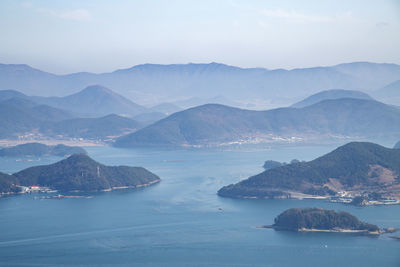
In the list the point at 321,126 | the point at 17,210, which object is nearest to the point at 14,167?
the point at 17,210

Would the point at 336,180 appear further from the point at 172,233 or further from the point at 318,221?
the point at 172,233

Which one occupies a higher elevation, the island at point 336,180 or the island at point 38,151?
the island at point 38,151

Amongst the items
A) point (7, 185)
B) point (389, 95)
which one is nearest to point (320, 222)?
point (7, 185)

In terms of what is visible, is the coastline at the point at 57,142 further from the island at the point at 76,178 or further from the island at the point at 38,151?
the island at the point at 76,178

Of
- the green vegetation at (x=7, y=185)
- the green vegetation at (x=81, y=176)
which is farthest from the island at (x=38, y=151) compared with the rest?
the green vegetation at (x=7, y=185)

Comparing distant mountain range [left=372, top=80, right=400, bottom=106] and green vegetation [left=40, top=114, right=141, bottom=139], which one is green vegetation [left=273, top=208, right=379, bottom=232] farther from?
distant mountain range [left=372, top=80, right=400, bottom=106]

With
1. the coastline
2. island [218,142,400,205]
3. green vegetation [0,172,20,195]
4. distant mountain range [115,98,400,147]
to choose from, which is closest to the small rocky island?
island [218,142,400,205]
